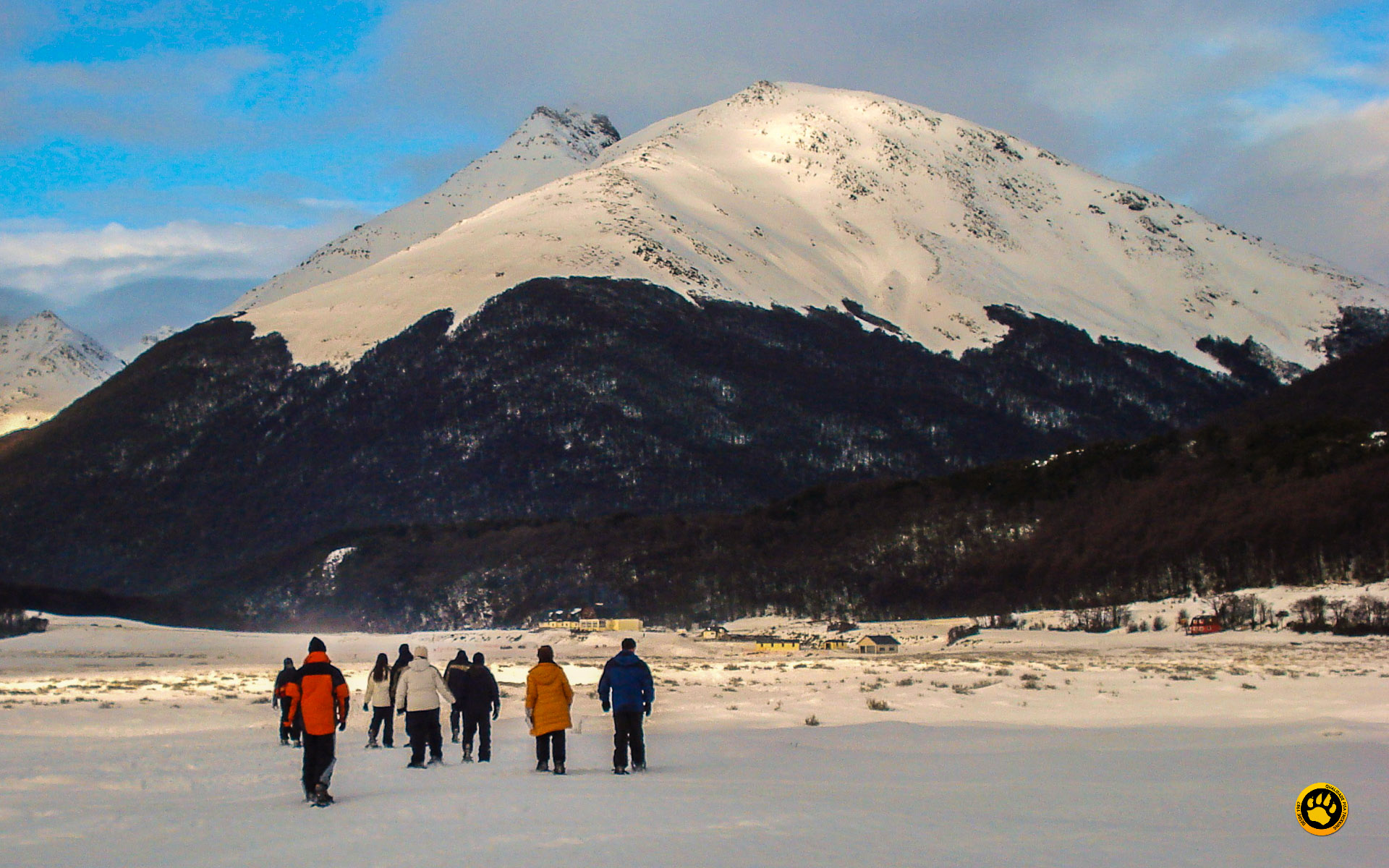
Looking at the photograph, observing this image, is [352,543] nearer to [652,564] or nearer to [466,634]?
[652,564]

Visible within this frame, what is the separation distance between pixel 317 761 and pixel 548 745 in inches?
153

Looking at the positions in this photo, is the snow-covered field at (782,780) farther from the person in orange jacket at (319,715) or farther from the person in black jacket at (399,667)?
the person in black jacket at (399,667)

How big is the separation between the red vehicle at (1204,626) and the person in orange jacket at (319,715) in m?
61.0

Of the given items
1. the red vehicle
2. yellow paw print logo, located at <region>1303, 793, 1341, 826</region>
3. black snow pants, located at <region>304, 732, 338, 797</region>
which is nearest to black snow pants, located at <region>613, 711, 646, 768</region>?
black snow pants, located at <region>304, 732, 338, 797</region>

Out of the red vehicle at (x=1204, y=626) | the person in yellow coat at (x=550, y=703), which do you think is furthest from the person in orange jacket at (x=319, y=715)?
the red vehicle at (x=1204, y=626)

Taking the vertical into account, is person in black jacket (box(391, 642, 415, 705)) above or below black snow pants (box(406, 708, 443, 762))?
above

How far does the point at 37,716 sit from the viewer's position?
1081 inches

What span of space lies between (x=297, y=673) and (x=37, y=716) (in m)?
13.8

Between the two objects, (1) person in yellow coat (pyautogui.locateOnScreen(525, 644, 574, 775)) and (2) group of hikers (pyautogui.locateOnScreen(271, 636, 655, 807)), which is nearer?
(2) group of hikers (pyautogui.locateOnScreen(271, 636, 655, 807))

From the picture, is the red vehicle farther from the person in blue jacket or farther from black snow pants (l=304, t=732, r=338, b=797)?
black snow pants (l=304, t=732, r=338, b=797)

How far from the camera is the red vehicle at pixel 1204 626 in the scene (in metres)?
69.7

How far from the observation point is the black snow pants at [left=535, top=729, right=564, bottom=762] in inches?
712

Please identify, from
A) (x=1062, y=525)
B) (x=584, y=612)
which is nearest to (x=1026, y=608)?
(x=1062, y=525)

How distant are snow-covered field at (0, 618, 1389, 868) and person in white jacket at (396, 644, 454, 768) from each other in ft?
1.71
